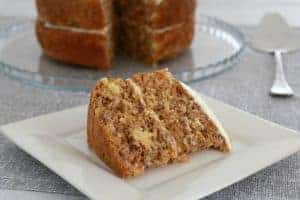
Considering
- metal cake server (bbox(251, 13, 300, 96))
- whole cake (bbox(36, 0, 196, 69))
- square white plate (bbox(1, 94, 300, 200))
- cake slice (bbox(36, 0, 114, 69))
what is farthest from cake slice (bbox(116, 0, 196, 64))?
square white plate (bbox(1, 94, 300, 200))

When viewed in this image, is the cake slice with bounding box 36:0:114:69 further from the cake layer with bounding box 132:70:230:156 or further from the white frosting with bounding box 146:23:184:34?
the cake layer with bounding box 132:70:230:156

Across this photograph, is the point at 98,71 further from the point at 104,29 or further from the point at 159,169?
the point at 159,169

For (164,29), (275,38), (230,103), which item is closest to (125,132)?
(230,103)

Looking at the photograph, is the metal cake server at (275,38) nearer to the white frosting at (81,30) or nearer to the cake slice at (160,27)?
the cake slice at (160,27)


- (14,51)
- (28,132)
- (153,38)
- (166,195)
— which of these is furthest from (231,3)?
(166,195)

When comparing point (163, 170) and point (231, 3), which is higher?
point (163, 170)

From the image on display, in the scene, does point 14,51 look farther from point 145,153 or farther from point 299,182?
point 299,182

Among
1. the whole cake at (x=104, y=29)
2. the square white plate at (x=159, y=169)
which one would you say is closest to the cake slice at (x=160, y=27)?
the whole cake at (x=104, y=29)
